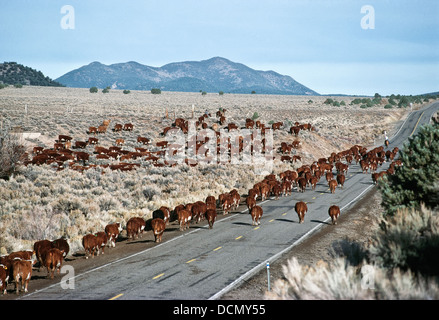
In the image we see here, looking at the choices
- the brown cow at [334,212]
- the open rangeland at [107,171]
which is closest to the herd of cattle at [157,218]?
the brown cow at [334,212]

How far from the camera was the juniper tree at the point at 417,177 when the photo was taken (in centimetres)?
1238

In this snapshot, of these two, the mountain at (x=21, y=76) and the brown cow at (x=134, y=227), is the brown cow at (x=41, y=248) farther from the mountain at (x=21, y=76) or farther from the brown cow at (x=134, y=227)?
the mountain at (x=21, y=76)

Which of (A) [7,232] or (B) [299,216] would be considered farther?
(B) [299,216]

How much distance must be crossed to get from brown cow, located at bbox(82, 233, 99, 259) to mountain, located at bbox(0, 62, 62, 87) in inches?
6287

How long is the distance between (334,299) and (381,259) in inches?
91.6

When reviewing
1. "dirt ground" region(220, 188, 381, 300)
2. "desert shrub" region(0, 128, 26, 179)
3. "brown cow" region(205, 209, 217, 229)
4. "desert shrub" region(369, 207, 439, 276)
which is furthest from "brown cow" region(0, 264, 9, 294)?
"desert shrub" region(0, 128, 26, 179)

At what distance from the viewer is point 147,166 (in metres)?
35.4

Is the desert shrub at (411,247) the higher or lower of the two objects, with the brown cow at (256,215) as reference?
higher

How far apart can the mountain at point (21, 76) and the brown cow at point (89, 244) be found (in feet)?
524

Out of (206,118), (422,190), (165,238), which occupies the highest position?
(206,118)

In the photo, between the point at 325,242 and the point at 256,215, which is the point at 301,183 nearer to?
the point at 256,215

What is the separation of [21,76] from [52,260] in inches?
6920

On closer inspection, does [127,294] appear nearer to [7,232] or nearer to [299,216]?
[7,232]

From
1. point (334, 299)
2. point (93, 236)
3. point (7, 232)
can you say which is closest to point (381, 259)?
point (334, 299)
